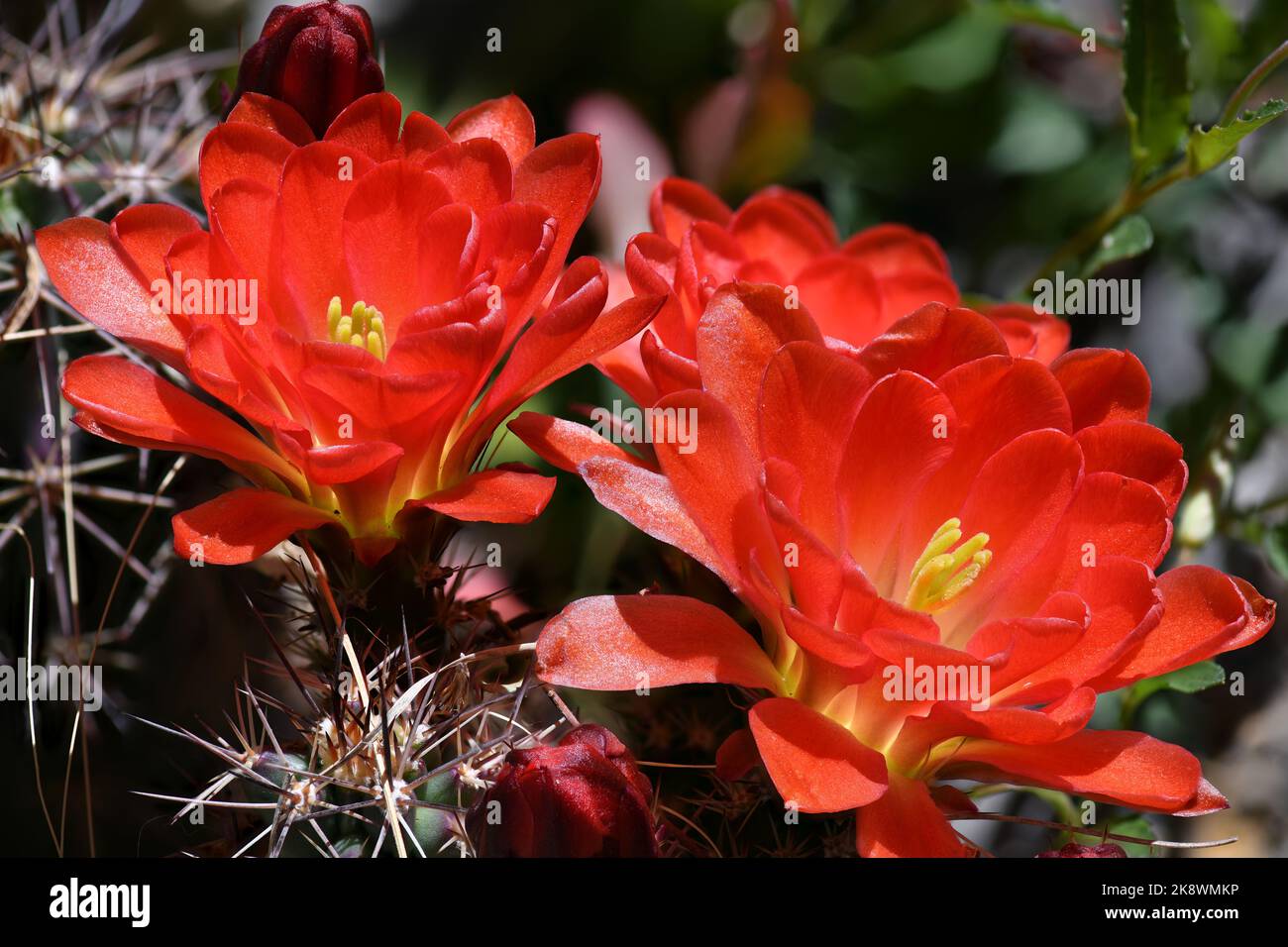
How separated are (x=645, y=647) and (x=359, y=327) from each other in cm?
27

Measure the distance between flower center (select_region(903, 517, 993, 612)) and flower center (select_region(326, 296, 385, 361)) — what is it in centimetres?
35

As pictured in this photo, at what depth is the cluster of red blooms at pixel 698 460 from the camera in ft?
2.17

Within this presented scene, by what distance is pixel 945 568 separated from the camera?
732mm

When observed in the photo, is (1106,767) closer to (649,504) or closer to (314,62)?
(649,504)

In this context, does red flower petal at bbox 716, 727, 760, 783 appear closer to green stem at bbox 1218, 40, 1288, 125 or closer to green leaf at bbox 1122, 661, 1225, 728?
green leaf at bbox 1122, 661, 1225, 728

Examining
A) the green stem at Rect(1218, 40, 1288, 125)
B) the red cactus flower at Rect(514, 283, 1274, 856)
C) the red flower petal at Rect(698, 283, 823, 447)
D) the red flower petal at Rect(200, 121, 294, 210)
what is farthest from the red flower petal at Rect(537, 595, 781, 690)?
the green stem at Rect(1218, 40, 1288, 125)

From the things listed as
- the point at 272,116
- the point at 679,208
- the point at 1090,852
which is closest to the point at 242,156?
the point at 272,116

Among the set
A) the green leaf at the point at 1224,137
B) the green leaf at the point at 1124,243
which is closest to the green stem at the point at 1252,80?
the green leaf at the point at 1224,137

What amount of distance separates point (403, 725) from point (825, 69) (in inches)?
40.3

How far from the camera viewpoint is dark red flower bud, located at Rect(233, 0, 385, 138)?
818 mm

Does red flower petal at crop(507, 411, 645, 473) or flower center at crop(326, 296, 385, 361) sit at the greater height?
flower center at crop(326, 296, 385, 361)

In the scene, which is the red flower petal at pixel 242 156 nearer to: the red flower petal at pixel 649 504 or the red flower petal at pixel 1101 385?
the red flower petal at pixel 649 504

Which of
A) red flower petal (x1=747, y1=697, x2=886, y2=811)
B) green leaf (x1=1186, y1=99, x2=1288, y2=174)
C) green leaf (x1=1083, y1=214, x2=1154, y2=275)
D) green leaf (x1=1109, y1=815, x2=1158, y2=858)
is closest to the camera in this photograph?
red flower petal (x1=747, y1=697, x2=886, y2=811)
